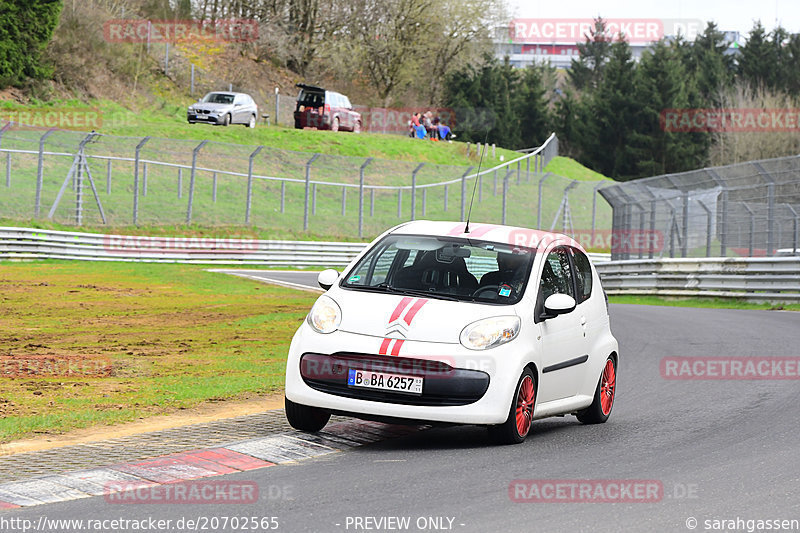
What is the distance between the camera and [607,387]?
950cm

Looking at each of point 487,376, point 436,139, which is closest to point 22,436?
point 487,376

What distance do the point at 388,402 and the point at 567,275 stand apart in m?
2.23

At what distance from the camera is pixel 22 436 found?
26.1 feet

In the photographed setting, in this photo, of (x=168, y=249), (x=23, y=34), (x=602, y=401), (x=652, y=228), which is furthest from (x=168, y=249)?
(x=602, y=401)

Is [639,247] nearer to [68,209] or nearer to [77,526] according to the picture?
[68,209]

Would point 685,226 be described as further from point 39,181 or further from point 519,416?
point 519,416

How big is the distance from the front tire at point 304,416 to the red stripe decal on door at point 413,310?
2.84 feet

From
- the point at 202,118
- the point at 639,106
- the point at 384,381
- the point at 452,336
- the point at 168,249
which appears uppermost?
the point at 639,106

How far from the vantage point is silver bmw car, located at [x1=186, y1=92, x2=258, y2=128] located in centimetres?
5116

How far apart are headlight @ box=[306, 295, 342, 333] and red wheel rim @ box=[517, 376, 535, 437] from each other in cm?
131

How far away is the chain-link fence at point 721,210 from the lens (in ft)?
79.3

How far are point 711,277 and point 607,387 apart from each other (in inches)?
682

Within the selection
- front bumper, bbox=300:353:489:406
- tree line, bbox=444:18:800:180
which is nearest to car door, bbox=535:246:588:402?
front bumper, bbox=300:353:489:406

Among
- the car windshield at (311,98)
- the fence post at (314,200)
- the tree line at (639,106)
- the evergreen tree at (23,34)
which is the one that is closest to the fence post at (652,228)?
the fence post at (314,200)
